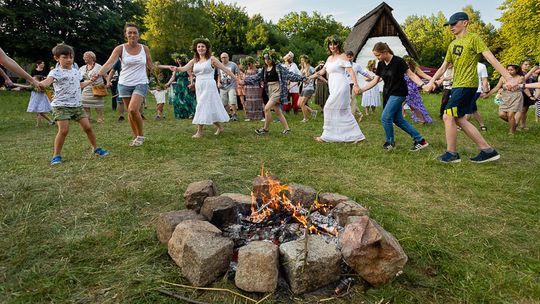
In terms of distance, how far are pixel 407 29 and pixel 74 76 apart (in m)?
83.9

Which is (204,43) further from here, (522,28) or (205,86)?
(522,28)

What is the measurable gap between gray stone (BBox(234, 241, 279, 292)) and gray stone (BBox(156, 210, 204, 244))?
0.75 metres

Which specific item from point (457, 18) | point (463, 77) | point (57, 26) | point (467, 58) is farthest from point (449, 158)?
point (57, 26)

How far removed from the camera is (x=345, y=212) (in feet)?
9.54

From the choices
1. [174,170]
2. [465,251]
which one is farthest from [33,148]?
[465,251]

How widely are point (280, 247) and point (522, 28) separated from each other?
3482 centimetres

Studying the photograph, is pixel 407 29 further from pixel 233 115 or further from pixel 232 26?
pixel 233 115

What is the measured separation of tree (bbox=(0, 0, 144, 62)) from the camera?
26.4 m

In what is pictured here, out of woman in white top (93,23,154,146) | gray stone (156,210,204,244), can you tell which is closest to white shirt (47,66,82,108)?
woman in white top (93,23,154,146)

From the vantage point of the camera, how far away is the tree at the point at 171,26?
56.2 m

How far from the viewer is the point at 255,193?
132 inches

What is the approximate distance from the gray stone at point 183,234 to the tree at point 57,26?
29.7 metres

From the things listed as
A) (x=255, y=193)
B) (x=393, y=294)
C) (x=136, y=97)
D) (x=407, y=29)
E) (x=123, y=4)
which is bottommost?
(x=393, y=294)

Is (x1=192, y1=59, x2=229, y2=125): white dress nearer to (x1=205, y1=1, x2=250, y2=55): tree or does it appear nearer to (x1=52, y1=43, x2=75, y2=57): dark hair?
(x1=52, y1=43, x2=75, y2=57): dark hair
